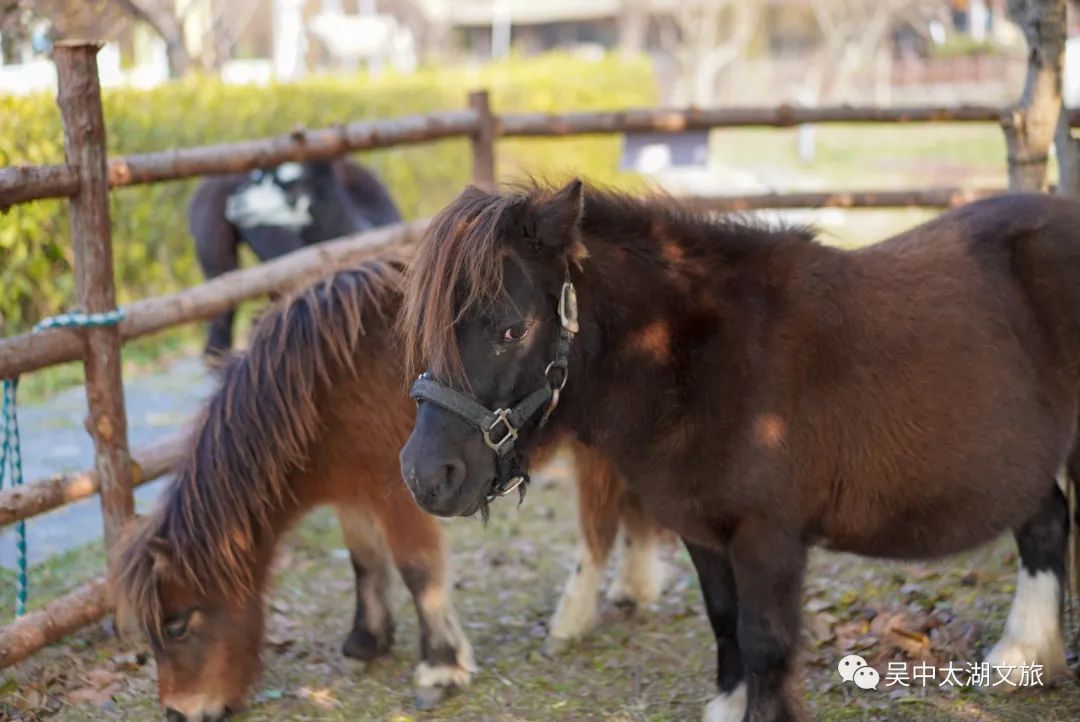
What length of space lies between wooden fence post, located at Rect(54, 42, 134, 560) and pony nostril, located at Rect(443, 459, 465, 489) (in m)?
1.92

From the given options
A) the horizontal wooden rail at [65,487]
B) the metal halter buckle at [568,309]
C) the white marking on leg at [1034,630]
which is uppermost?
the metal halter buckle at [568,309]

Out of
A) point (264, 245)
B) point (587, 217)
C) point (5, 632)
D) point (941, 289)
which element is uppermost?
point (587, 217)

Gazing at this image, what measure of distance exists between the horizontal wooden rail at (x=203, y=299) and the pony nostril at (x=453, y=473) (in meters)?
1.58

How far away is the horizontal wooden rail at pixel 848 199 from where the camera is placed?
23.1 feet

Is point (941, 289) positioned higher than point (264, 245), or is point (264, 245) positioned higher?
point (941, 289)

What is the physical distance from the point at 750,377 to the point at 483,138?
4.20 metres

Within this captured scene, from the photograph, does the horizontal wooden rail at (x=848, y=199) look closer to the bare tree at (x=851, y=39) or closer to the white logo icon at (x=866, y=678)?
the white logo icon at (x=866, y=678)

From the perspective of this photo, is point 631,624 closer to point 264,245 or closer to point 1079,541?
point 1079,541

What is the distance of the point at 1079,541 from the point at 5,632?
12.5 feet

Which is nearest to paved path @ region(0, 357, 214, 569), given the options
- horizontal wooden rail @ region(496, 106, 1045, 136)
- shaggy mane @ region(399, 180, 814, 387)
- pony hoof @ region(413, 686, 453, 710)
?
pony hoof @ region(413, 686, 453, 710)

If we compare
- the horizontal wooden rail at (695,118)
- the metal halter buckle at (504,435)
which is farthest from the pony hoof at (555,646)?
the horizontal wooden rail at (695,118)

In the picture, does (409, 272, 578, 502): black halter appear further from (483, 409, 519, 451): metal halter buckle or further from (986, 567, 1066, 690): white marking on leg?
(986, 567, 1066, 690): white marking on leg

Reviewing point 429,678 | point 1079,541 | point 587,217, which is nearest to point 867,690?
point 1079,541

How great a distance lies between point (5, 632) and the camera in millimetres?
3898
